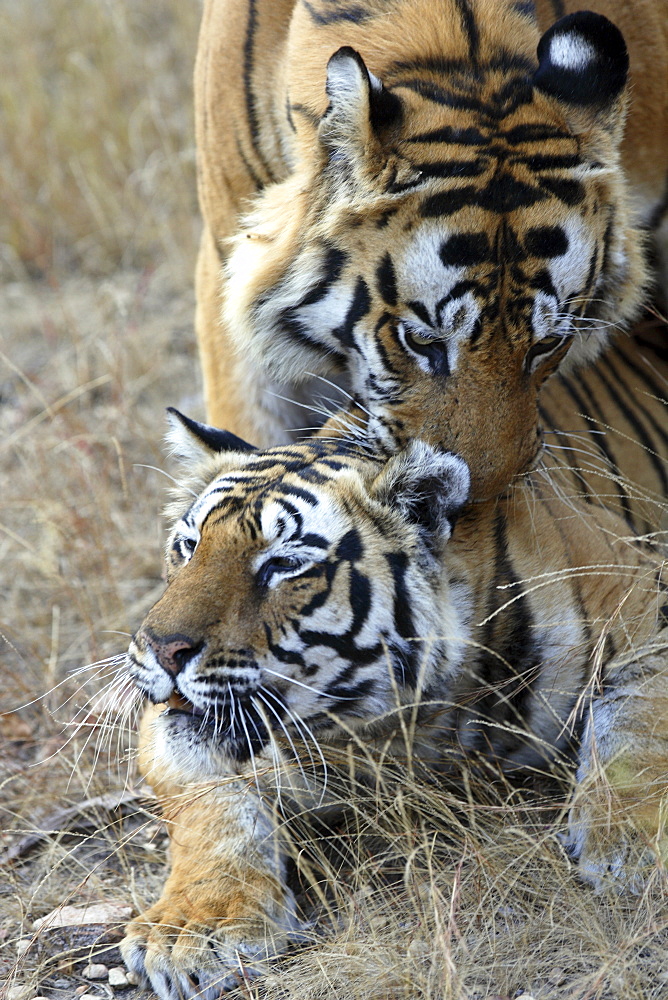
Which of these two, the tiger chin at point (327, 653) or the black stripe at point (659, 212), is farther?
the black stripe at point (659, 212)

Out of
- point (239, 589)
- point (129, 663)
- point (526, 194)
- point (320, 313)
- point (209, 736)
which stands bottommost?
point (209, 736)

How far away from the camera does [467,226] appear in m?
2.15

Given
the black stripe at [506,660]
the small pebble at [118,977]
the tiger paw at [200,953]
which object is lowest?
the small pebble at [118,977]

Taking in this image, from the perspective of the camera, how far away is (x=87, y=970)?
2.12 m

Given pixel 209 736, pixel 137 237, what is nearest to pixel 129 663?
pixel 209 736

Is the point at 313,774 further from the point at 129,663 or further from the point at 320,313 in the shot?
the point at 320,313

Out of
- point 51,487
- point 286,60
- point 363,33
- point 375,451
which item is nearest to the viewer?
point 375,451

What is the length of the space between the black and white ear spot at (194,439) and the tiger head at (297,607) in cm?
19

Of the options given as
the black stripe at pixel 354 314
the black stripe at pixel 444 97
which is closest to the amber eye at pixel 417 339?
the black stripe at pixel 354 314

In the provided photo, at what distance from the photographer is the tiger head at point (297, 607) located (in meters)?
1.90

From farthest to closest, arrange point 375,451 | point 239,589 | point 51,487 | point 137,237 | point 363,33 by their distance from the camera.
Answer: point 137,237, point 51,487, point 363,33, point 375,451, point 239,589

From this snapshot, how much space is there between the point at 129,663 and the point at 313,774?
1.51 ft

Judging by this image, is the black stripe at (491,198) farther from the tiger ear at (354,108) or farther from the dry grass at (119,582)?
the dry grass at (119,582)

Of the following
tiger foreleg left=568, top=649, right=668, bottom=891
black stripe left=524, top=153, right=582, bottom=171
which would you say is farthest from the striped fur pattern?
black stripe left=524, top=153, right=582, bottom=171
